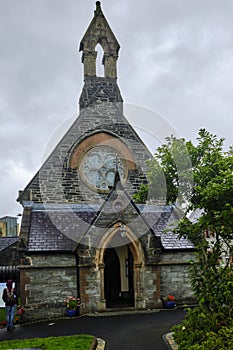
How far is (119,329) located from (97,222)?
5.20 metres

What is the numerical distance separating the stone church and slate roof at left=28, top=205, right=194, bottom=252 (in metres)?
0.05

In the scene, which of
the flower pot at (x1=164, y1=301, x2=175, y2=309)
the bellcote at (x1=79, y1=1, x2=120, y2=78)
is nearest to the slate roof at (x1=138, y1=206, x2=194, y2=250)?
the flower pot at (x1=164, y1=301, x2=175, y2=309)

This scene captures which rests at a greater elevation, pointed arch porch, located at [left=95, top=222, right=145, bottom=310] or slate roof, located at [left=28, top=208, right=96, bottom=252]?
slate roof, located at [left=28, top=208, right=96, bottom=252]

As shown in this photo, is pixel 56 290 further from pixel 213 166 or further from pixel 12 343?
pixel 213 166

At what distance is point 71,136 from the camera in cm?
2166

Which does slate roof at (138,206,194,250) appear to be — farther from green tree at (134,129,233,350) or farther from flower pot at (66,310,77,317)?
green tree at (134,129,233,350)

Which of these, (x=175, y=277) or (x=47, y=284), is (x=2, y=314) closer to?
(x=47, y=284)

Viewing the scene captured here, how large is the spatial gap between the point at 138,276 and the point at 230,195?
7862 millimetres

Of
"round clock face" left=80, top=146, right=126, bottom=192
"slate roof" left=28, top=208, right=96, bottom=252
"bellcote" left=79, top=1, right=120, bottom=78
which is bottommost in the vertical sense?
"slate roof" left=28, top=208, right=96, bottom=252

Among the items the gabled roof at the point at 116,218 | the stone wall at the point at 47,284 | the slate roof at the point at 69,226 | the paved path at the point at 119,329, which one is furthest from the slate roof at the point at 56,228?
the paved path at the point at 119,329

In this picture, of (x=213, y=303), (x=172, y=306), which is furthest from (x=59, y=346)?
(x=172, y=306)

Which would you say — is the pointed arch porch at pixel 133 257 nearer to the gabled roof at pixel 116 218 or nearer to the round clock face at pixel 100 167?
the gabled roof at pixel 116 218

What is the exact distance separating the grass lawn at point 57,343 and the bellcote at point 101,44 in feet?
59.9

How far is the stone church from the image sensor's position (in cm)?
1619
